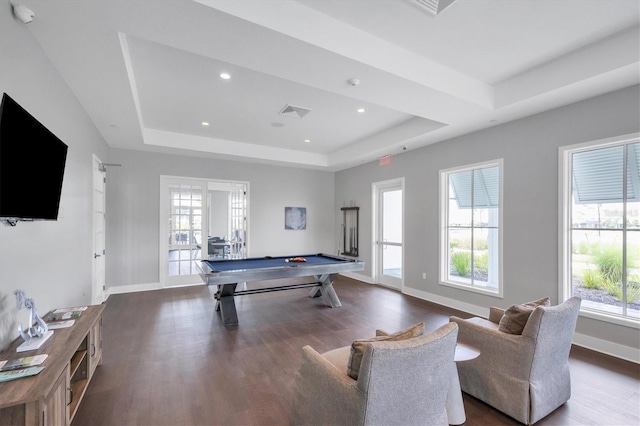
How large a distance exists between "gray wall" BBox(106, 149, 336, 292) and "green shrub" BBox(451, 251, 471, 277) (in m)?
3.72

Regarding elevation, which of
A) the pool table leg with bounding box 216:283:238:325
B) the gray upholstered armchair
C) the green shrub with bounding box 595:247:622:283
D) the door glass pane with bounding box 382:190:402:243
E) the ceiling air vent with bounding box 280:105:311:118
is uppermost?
the ceiling air vent with bounding box 280:105:311:118

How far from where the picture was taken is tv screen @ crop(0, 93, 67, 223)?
171 centimetres

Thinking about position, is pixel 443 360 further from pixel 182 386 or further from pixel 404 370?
pixel 182 386

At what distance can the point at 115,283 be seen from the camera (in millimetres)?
5617

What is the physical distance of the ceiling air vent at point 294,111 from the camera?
4392mm

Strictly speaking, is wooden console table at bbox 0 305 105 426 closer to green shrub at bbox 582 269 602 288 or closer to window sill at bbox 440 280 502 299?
window sill at bbox 440 280 502 299

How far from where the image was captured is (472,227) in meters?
4.77

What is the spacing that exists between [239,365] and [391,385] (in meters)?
1.97

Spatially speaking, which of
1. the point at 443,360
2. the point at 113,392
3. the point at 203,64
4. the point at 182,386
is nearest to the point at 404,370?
the point at 443,360

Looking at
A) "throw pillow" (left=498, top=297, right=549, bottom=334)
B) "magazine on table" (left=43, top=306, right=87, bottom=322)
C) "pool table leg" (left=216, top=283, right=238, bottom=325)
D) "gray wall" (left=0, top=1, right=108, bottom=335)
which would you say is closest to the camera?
"gray wall" (left=0, top=1, right=108, bottom=335)

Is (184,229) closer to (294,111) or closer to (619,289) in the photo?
(294,111)

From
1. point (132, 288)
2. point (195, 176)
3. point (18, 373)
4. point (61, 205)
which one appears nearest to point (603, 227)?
point (18, 373)

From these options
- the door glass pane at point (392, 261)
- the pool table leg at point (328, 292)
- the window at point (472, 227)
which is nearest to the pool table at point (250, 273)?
the pool table leg at point (328, 292)

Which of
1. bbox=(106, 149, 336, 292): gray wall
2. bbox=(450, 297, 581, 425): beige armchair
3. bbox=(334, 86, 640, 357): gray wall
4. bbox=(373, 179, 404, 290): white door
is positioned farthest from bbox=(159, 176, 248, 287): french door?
bbox=(450, 297, 581, 425): beige armchair
